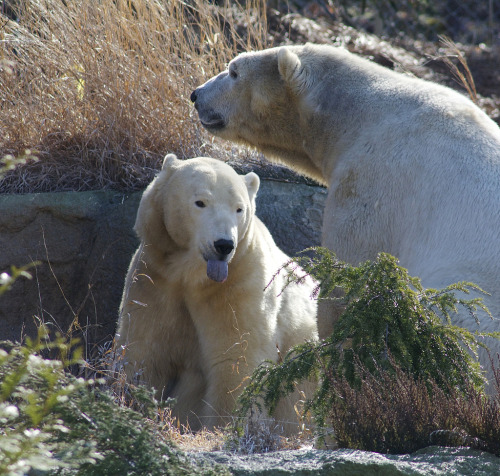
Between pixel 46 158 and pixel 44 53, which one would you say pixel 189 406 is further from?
pixel 44 53

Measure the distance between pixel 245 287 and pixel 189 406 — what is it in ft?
2.53

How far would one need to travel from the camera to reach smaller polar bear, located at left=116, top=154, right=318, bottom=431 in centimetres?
428

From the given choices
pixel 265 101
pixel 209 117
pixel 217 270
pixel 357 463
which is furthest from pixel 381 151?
pixel 357 463

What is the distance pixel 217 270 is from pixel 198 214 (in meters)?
0.38

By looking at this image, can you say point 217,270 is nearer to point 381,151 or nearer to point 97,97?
point 381,151

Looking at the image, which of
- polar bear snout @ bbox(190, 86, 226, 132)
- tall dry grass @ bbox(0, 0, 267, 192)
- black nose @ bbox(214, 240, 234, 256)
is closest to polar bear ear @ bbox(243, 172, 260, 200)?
polar bear snout @ bbox(190, 86, 226, 132)

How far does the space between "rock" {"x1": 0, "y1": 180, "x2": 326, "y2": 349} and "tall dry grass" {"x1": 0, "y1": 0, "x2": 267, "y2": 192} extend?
31 centimetres

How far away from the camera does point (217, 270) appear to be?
4133mm

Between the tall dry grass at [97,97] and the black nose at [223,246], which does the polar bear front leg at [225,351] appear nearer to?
the black nose at [223,246]

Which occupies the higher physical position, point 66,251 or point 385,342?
point 385,342

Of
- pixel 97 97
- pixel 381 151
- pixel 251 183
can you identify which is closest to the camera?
pixel 381 151

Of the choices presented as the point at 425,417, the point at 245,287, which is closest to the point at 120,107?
the point at 245,287

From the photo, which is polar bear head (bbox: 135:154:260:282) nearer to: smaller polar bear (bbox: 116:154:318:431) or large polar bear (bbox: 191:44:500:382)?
smaller polar bear (bbox: 116:154:318:431)

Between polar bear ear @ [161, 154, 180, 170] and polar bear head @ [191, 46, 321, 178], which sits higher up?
polar bear head @ [191, 46, 321, 178]
